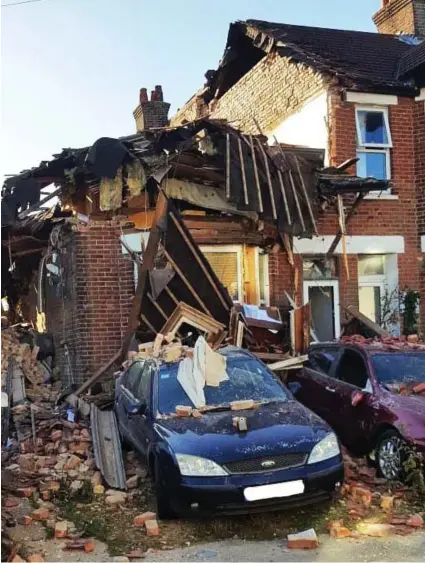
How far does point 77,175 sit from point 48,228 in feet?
7.81

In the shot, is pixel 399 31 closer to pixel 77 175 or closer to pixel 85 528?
pixel 77 175

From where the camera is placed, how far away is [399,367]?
341 inches

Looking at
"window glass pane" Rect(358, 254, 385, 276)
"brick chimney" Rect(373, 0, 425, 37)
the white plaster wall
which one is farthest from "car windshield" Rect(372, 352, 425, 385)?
"brick chimney" Rect(373, 0, 425, 37)

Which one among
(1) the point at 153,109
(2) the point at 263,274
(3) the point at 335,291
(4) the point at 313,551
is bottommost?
(4) the point at 313,551

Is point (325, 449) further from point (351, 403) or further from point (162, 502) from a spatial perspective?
point (351, 403)

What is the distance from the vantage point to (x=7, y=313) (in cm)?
1831

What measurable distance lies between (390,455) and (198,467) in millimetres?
2558

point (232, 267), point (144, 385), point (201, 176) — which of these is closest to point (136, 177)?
point (201, 176)

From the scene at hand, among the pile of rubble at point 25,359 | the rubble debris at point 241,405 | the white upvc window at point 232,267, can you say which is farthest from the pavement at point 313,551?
the white upvc window at point 232,267

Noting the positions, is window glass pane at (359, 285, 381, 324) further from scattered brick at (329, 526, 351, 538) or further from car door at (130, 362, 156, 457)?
scattered brick at (329, 526, 351, 538)

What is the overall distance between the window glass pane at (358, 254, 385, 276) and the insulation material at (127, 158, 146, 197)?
5.59 meters

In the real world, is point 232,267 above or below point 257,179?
below

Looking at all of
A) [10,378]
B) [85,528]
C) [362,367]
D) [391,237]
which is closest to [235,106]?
[391,237]

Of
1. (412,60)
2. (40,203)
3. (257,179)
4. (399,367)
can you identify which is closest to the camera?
(399,367)
